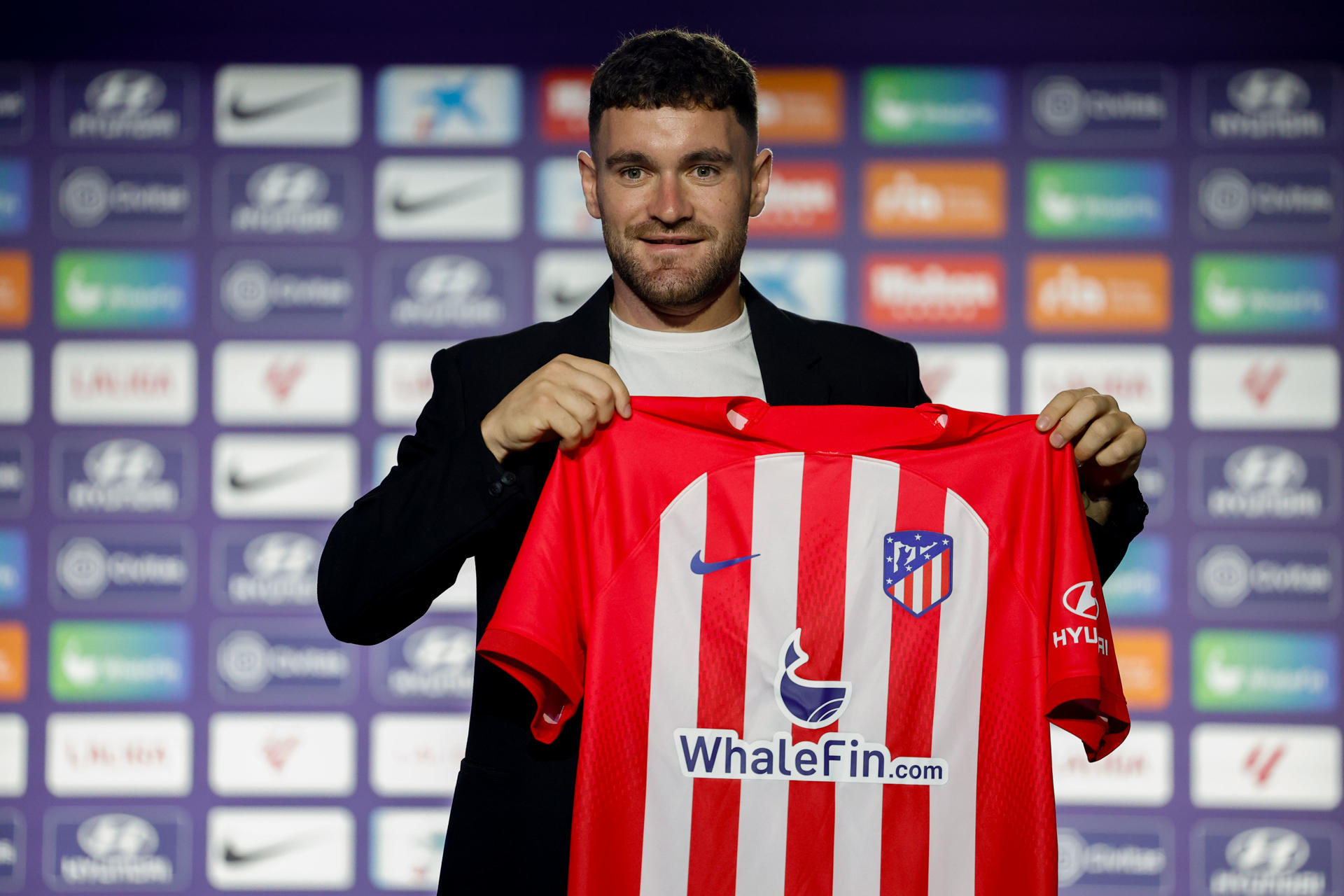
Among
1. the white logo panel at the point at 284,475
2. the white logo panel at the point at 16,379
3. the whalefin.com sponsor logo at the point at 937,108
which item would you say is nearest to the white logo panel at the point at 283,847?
the white logo panel at the point at 284,475

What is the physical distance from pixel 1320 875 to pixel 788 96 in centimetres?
260

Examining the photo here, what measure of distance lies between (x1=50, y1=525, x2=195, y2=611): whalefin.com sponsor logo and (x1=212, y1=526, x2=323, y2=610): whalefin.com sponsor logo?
0.32ft

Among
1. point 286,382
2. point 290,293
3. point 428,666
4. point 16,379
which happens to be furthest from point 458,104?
point 428,666

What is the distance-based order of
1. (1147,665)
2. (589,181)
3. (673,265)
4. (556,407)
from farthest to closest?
(1147,665)
(589,181)
(673,265)
(556,407)

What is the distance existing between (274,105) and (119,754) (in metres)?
1.85

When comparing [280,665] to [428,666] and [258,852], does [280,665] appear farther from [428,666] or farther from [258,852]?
[258,852]

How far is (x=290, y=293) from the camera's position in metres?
3.01

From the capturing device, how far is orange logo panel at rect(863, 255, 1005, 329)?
2982mm

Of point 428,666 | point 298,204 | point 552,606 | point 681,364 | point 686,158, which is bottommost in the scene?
point 428,666

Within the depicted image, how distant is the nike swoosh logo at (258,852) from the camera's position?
301 centimetres

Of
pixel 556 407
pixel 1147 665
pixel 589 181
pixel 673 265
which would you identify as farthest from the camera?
pixel 1147 665

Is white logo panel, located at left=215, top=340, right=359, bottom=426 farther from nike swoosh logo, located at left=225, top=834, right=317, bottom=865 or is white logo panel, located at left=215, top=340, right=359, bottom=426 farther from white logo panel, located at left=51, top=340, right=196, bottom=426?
nike swoosh logo, located at left=225, top=834, right=317, bottom=865

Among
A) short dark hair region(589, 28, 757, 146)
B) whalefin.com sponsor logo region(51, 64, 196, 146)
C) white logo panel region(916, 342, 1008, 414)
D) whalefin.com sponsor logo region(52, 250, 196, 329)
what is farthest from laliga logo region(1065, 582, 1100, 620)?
whalefin.com sponsor logo region(51, 64, 196, 146)

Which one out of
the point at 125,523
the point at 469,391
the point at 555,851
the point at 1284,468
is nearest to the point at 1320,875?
the point at 1284,468
